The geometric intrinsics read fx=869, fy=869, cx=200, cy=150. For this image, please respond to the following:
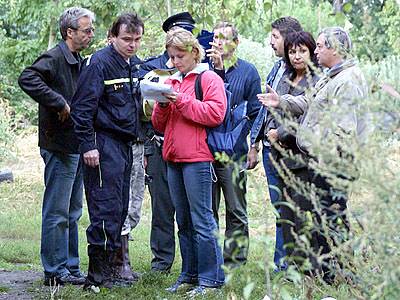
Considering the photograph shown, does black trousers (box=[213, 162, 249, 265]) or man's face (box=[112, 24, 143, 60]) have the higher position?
man's face (box=[112, 24, 143, 60])

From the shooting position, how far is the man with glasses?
690 centimetres

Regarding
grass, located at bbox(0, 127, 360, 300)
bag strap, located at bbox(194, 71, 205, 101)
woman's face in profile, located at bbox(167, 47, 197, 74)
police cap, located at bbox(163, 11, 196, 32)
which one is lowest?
grass, located at bbox(0, 127, 360, 300)

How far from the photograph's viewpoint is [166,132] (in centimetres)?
670

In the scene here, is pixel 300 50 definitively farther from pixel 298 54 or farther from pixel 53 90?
pixel 53 90

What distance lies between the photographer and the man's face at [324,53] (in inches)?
247

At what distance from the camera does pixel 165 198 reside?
7773 millimetres

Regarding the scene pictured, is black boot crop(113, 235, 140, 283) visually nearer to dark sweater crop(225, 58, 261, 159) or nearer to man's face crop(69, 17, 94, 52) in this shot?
dark sweater crop(225, 58, 261, 159)

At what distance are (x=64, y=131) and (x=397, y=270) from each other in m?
4.34

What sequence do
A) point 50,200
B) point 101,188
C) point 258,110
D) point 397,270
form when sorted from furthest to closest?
point 258,110 < point 50,200 < point 101,188 < point 397,270

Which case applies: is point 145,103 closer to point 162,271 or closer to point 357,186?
point 162,271

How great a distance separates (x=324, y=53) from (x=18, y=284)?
10.6 feet

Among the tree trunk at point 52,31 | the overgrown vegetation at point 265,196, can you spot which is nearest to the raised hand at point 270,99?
the overgrown vegetation at point 265,196

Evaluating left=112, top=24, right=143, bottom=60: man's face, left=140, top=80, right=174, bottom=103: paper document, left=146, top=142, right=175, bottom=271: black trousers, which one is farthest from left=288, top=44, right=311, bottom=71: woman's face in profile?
left=146, top=142, right=175, bottom=271: black trousers

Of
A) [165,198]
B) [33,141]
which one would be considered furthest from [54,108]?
[33,141]
